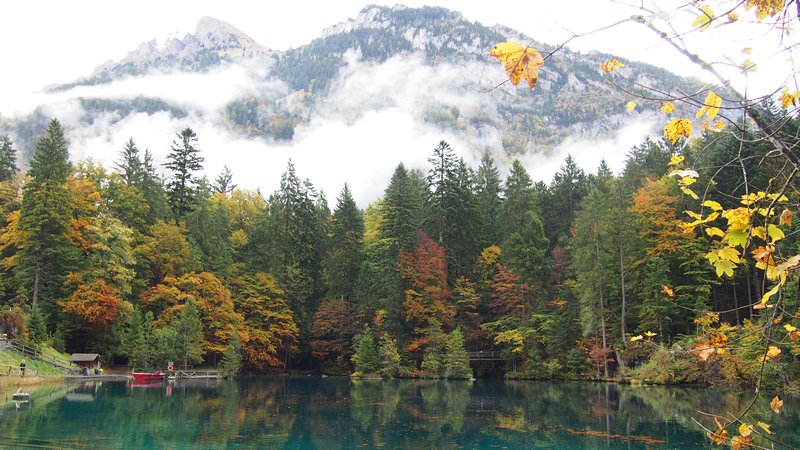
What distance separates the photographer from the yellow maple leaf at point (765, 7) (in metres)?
2.25

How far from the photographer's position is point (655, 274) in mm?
32125

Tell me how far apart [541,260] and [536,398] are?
16299mm

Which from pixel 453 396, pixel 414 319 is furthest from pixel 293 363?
pixel 453 396

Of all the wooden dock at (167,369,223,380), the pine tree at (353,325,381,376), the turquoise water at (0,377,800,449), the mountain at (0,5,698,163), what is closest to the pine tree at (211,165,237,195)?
the wooden dock at (167,369,223,380)

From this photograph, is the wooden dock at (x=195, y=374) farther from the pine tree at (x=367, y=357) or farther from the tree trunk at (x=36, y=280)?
the pine tree at (x=367, y=357)

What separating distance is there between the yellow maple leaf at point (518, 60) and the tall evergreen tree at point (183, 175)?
50.7 m

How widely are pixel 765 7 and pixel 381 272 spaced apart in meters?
41.8

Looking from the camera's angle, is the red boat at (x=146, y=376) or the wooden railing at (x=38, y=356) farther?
the red boat at (x=146, y=376)

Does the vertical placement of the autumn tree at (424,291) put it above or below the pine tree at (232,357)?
above

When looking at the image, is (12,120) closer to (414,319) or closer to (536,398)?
(414,319)

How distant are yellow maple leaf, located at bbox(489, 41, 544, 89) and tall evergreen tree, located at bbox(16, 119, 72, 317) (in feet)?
128

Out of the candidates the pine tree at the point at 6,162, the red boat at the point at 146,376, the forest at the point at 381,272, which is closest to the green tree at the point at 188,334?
the forest at the point at 381,272

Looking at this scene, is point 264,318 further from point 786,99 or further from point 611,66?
point 786,99

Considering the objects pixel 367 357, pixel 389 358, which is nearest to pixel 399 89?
pixel 367 357
